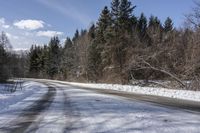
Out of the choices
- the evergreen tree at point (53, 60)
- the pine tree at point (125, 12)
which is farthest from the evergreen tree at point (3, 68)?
the evergreen tree at point (53, 60)

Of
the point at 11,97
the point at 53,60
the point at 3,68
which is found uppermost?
the point at 53,60

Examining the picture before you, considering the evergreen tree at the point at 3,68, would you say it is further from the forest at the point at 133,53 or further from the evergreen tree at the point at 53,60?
the evergreen tree at the point at 53,60

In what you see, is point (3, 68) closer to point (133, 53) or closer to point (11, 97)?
point (133, 53)

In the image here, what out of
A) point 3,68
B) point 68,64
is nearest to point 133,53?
point 3,68

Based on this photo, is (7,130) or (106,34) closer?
(7,130)

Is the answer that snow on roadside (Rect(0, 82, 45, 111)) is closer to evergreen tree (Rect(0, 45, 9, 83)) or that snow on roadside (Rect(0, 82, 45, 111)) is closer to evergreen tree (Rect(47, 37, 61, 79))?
evergreen tree (Rect(0, 45, 9, 83))

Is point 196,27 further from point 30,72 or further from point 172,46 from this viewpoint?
point 30,72

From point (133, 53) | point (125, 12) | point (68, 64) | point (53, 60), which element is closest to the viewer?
point (133, 53)

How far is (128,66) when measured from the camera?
4062cm

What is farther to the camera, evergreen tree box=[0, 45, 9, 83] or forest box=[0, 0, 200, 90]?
evergreen tree box=[0, 45, 9, 83]

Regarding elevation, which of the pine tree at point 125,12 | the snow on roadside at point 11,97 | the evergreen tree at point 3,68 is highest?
the pine tree at point 125,12

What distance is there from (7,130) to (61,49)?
9955 centimetres

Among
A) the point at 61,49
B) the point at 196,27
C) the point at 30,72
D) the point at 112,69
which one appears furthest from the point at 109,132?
the point at 30,72

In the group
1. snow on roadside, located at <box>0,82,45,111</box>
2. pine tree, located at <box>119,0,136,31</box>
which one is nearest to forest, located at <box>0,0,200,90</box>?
pine tree, located at <box>119,0,136,31</box>
